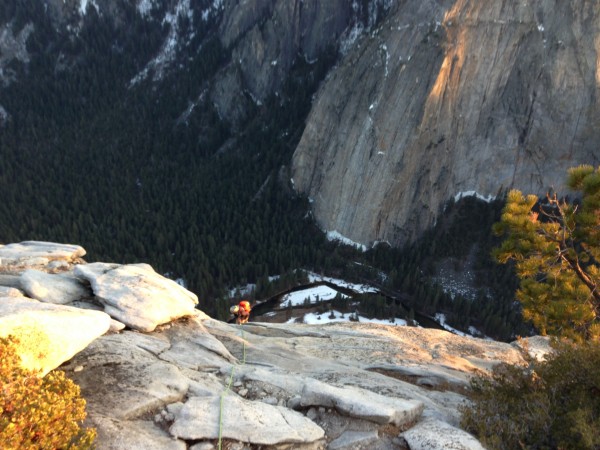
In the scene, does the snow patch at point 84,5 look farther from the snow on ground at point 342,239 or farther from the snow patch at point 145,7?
the snow on ground at point 342,239

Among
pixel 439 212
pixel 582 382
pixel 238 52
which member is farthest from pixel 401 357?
pixel 238 52

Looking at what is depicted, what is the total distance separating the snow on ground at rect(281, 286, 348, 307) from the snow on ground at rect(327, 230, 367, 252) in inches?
722

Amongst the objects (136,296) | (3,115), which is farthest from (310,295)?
(3,115)

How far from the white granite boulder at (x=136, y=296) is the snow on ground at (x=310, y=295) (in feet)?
165

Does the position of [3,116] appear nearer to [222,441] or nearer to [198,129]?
[198,129]

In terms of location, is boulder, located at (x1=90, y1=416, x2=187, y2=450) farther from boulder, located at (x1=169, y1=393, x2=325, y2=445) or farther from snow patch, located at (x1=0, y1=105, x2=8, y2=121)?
snow patch, located at (x1=0, y1=105, x2=8, y2=121)

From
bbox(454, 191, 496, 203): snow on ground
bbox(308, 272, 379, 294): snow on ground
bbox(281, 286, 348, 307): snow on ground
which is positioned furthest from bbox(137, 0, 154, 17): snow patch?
bbox(281, 286, 348, 307): snow on ground

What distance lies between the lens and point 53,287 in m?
13.8

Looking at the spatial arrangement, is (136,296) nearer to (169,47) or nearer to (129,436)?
(129,436)

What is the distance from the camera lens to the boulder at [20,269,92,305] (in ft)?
43.2

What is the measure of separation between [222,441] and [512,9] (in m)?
88.9

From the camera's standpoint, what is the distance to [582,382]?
9000 millimetres

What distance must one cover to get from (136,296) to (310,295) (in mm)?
54943

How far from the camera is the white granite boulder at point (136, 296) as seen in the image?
515 inches
